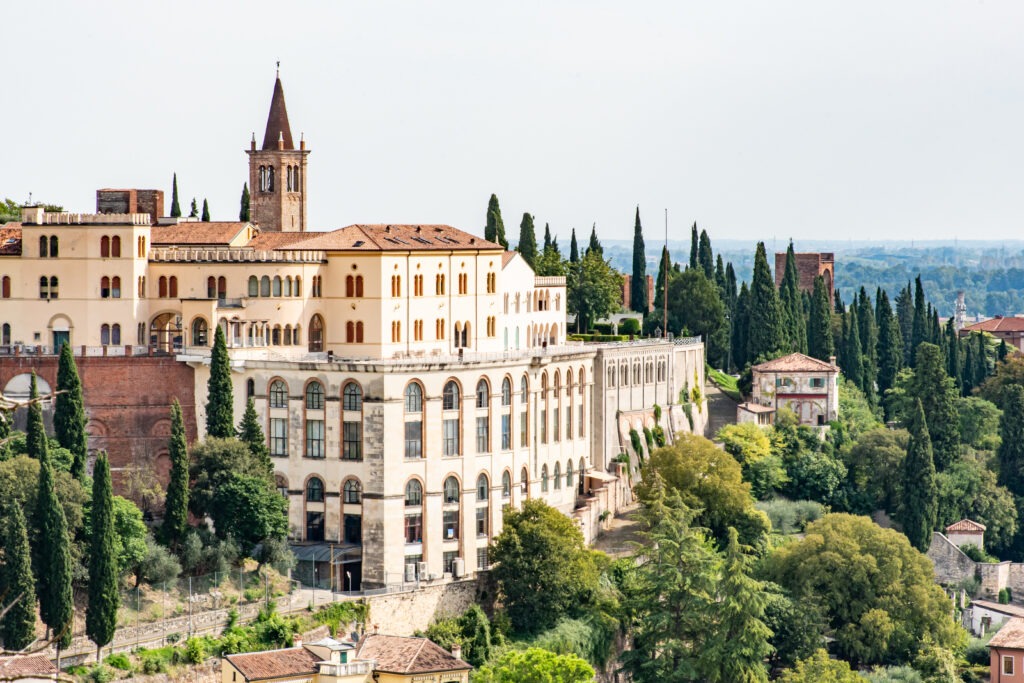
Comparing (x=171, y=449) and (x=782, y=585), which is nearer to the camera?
(x=171, y=449)

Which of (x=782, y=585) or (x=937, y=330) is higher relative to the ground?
(x=937, y=330)

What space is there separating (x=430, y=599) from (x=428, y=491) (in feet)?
13.8

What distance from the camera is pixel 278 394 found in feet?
259

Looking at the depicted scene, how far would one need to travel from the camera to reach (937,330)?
12419 cm

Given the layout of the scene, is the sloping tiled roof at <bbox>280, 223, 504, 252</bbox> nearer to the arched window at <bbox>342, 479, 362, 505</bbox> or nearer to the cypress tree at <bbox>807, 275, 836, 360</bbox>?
the arched window at <bbox>342, 479, 362, 505</bbox>

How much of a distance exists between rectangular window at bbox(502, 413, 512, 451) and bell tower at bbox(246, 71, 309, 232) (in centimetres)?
1416

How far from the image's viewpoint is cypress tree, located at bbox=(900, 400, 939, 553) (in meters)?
92.6

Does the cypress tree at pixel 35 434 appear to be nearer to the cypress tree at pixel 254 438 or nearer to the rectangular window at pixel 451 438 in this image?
the cypress tree at pixel 254 438

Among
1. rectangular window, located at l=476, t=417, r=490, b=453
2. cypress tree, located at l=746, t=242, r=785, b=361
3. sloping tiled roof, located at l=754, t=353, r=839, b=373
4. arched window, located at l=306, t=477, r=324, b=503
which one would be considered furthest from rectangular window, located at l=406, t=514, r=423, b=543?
cypress tree, located at l=746, t=242, r=785, b=361

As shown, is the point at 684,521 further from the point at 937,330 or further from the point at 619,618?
the point at 937,330

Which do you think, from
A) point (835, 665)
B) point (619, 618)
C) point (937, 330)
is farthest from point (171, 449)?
point (937, 330)

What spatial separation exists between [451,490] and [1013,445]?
119 feet

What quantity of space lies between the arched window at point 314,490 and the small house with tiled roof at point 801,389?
29.3 metres

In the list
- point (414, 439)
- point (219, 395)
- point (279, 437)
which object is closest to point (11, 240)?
point (219, 395)
